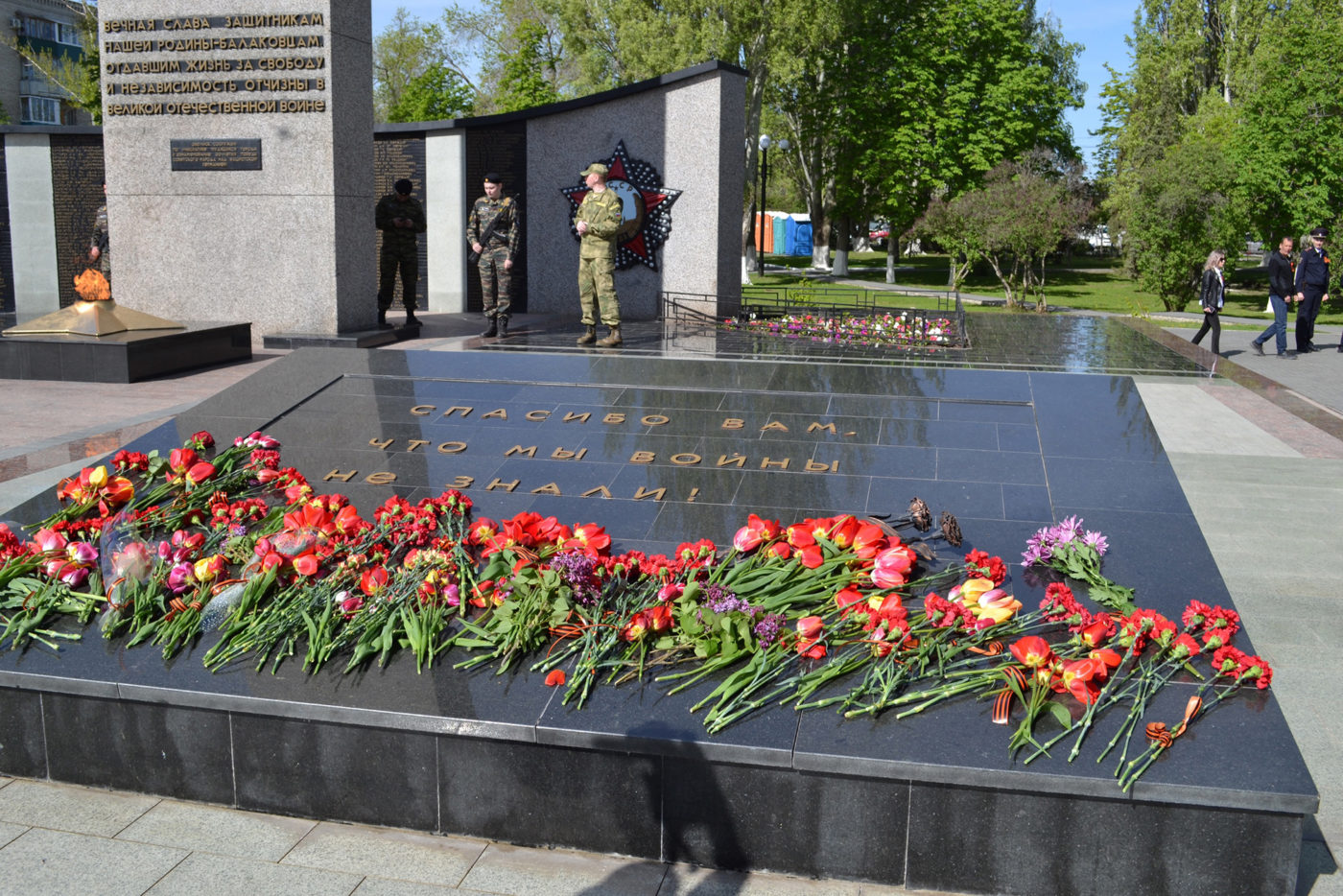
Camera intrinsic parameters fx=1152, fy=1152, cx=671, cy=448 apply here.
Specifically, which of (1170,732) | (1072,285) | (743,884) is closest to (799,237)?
(1072,285)

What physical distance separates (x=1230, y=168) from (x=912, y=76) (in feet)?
45.6

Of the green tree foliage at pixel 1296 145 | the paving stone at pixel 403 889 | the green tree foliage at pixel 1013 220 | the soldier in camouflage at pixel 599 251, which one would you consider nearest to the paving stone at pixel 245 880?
the paving stone at pixel 403 889

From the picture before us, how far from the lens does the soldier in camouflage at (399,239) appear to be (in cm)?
1413

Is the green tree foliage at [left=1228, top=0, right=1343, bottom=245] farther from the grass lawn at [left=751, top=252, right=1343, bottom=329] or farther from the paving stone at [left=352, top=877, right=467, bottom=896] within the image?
the paving stone at [left=352, top=877, right=467, bottom=896]

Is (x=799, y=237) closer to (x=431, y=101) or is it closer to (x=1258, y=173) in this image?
(x=431, y=101)

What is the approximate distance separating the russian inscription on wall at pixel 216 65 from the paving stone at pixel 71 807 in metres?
10.6

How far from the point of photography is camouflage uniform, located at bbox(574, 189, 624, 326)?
11977mm

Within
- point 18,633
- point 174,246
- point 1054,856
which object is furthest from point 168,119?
point 1054,856

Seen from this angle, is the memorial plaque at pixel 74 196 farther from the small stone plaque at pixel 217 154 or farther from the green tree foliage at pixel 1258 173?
the green tree foliage at pixel 1258 173

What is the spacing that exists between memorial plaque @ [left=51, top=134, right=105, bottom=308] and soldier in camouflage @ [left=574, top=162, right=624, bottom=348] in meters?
9.61

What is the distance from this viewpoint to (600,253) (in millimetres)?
12305

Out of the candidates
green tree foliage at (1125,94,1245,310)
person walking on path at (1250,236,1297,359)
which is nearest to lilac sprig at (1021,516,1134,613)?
person walking on path at (1250,236,1297,359)

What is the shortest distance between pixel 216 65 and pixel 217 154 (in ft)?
3.22

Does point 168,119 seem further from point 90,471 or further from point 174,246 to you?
point 90,471
